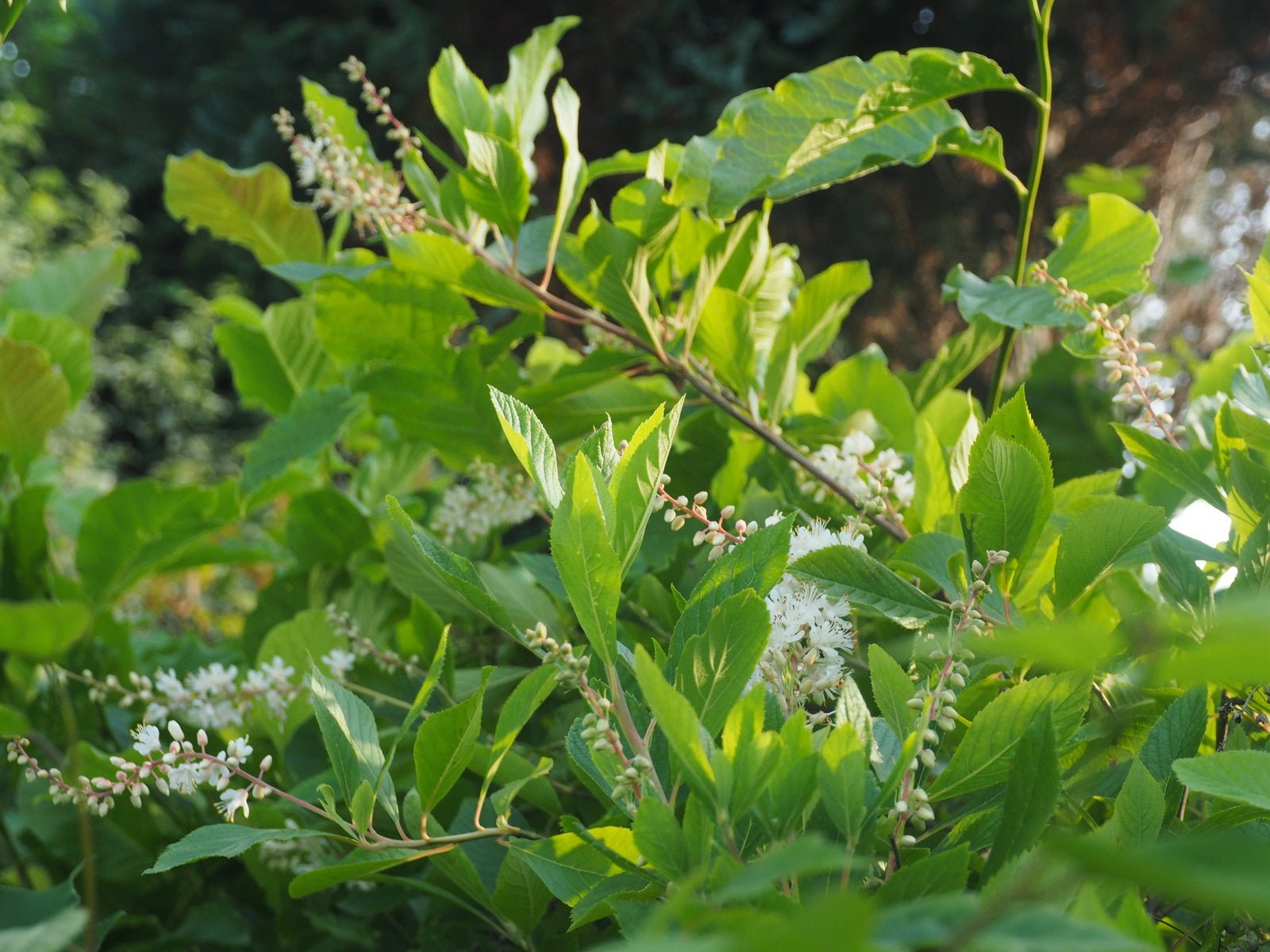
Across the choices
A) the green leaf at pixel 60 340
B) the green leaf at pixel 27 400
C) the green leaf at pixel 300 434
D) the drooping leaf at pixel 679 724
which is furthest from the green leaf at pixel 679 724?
the green leaf at pixel 60 340

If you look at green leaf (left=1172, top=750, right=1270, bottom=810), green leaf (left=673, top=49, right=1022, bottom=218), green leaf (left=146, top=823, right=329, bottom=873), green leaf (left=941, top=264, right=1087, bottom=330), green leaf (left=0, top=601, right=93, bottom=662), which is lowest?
green leaf (left=1172, top=750, right=1270, bottom=810)

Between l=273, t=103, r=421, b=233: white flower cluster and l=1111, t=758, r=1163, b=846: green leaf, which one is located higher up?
l=273, t=103, r=421, b=233: white flower cluster

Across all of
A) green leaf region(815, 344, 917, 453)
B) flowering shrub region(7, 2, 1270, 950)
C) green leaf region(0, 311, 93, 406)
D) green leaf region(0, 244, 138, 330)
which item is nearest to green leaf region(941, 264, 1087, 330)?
flowering shrub region(7, 2, 1270, 950)

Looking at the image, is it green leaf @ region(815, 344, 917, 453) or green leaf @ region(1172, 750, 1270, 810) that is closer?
green leaf @ region(1172, 750, 1270, 810)

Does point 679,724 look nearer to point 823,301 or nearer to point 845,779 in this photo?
point 845,779

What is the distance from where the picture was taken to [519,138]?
773mm

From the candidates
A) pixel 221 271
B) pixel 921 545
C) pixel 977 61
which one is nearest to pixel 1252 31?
pixel 977 61

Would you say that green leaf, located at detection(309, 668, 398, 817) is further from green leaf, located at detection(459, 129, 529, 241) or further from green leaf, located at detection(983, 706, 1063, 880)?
green leaf, located at detection(459, 129, 529, 241)

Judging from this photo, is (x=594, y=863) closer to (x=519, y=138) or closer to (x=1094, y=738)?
(x=1094, y=738)

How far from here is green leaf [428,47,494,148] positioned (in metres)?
0.74

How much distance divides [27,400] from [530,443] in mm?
722

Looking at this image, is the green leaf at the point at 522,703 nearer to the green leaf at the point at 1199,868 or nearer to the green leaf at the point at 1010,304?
the green leaf at the point at 1199,868

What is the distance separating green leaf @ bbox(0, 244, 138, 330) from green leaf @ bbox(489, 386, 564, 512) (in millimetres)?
974

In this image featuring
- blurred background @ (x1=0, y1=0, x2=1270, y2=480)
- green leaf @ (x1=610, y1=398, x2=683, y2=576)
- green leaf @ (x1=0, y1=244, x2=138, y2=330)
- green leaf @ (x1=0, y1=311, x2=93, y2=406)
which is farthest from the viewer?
blurred background @ (x1=0, y1=0, x2=1270, y2=480)
